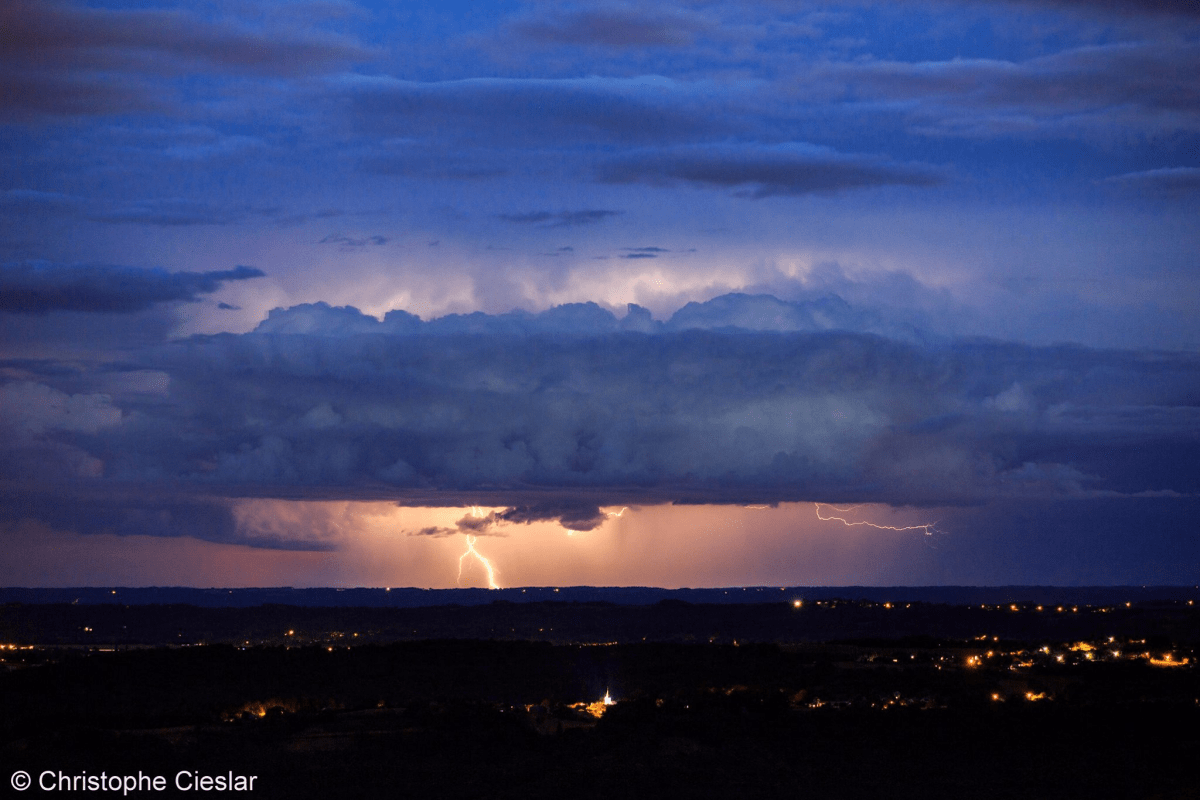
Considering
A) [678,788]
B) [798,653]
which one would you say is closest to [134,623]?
[798,653]

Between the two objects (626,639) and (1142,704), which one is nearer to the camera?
(1142,704)

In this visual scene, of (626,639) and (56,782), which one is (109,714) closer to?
(56,782)

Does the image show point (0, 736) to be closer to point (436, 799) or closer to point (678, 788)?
point (436, 799)

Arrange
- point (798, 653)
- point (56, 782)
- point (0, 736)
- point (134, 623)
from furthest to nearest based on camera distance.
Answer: point (134, 623) < point (798, 653) < point (0, 736) < point (56, 782)

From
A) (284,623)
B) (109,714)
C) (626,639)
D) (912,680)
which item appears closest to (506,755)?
(109,714)

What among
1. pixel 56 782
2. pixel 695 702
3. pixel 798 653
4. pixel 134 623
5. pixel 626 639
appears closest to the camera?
pixel 56 782

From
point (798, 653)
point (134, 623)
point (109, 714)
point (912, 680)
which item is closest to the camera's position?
point (109, 714)
